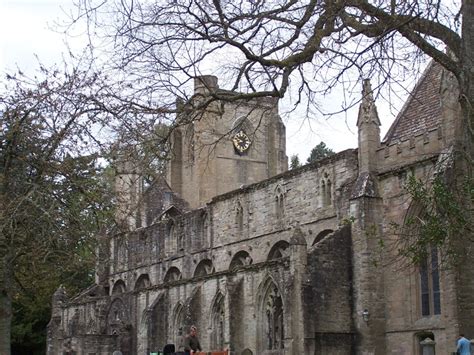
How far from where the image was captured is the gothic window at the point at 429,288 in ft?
86.2

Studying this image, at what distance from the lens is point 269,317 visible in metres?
31.9

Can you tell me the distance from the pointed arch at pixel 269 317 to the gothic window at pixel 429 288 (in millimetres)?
5899

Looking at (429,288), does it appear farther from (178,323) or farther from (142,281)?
(142,281)

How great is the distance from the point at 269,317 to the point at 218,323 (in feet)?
14.1

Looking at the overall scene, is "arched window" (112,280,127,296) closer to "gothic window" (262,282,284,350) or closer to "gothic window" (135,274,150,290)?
"gothic window" (135,274,150,290)

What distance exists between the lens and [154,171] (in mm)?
14109

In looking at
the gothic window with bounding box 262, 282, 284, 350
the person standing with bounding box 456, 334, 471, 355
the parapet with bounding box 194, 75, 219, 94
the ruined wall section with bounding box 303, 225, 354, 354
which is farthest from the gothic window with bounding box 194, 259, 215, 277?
the parapet with bounding box 194, 75, 219, 94

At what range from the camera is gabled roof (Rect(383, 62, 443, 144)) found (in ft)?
94.8

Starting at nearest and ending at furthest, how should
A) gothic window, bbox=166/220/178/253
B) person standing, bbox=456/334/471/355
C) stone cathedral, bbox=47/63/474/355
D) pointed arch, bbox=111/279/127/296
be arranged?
person standing, bbox=456/334/471/355, stone cathedral, bbox=47/63/474/355, gothic window, bbox=166/220/178/253, pointed arch, bbox=111/279/127/296

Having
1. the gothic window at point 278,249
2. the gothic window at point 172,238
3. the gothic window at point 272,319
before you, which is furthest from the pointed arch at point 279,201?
the gothic window at point 172,238

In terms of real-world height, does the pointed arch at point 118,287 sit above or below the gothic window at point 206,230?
below

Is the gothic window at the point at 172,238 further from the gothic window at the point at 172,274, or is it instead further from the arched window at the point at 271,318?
the arched window at the point at 271,318

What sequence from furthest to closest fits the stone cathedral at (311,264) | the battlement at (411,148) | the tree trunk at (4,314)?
the battlement at (411,148) → the stone cathedral at (311,264) → the tree trunk at (4,314)

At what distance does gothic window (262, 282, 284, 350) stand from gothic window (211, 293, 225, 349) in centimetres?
326
